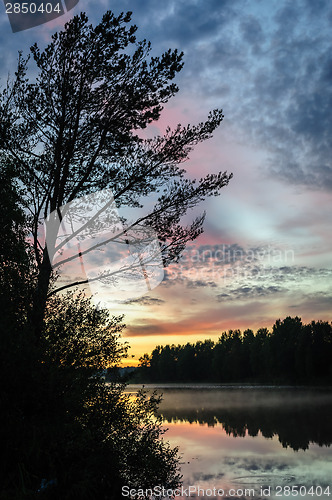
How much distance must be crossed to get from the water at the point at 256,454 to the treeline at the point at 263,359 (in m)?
27.4

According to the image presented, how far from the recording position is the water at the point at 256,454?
16000 millimetres

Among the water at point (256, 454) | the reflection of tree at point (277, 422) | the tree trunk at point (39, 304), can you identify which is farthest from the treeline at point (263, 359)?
the tree trunk at point (39, 304)

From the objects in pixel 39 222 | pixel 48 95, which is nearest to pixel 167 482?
pixel 39 222

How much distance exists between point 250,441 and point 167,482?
641 inches

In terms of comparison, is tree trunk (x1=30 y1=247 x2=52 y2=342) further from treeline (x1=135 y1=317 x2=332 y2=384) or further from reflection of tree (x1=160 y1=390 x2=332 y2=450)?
treeline (x1=135 y1=317 x2=332 y2=384)

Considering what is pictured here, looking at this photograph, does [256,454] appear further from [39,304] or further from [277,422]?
[39,304]

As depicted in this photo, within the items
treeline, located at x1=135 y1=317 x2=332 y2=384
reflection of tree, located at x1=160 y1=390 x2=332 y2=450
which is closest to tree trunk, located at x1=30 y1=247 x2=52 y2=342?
reflection of tree, located at x1=160 y1=390 x2=332 y2=450

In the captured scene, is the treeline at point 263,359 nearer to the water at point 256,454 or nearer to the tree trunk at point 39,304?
the water at point 256,454

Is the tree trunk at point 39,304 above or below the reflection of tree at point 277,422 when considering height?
above

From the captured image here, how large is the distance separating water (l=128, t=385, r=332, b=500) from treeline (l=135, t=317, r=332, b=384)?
2736 centimetres

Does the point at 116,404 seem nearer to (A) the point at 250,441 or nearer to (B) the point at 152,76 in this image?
(B) the point at 152,76

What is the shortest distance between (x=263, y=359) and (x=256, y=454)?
9236cm

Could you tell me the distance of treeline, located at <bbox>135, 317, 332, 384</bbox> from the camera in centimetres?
8919

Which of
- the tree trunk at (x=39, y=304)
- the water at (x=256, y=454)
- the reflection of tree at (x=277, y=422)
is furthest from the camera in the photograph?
the reflection of tree at (x=277, y=422)
